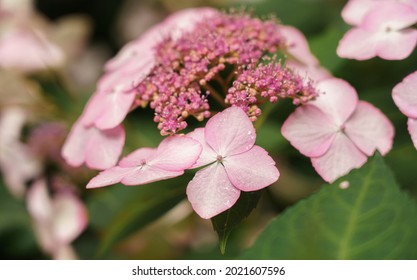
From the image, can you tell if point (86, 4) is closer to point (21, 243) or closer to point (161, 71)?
point (21, 243)

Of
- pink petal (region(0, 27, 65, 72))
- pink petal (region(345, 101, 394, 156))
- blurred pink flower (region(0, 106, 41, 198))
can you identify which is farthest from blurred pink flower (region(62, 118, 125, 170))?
pink petal (region(0, 27, 65, 72))

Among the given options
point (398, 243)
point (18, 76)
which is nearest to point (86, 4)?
point (18, 76)

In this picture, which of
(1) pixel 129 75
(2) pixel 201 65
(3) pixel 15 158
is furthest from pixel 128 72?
(3) pixel 15 158

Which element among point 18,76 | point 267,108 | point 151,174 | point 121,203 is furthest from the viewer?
point 18,76

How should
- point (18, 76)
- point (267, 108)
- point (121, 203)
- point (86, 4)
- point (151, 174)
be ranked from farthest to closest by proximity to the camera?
point (86, 4), point (18, 76), point (121, 203), point (267, 108), point (151, 174)

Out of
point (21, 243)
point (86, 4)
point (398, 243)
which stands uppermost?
point (398, 243)

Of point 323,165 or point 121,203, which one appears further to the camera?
point 121,203

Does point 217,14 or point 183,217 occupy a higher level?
point 217,14
